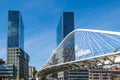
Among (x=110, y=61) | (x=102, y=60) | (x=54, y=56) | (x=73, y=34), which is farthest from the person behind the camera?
(x=54, y=56)

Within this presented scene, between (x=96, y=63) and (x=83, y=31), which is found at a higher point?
(x=83, y=31)

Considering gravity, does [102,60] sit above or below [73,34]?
below

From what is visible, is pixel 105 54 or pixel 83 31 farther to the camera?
pixel 83 31

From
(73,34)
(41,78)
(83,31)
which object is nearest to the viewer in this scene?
(83,31)

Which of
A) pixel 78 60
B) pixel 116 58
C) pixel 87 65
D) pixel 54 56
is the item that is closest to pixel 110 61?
pixel 116 58

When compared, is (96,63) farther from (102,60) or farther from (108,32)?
(108,32)

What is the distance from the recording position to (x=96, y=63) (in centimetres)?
7462

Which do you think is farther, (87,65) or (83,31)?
(87,65)

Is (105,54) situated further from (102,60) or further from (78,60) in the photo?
(78,60)

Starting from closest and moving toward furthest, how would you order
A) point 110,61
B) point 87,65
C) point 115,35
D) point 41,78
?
point 115,35
point 110,61
point 87,65
point 41,78

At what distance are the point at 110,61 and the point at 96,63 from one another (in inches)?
368

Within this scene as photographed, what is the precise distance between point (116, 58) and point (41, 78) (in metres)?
82.7

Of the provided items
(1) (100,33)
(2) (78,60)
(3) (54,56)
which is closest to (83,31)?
(2) (78,60)

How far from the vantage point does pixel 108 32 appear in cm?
5903
